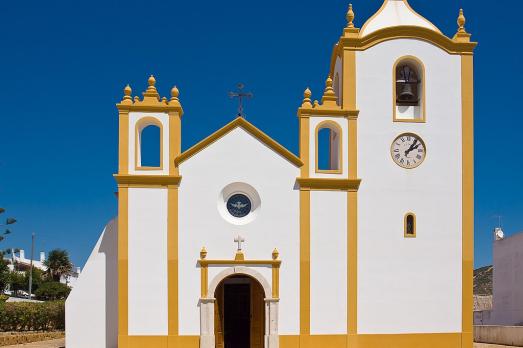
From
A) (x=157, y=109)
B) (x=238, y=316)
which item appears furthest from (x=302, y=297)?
(x=157, y=109)

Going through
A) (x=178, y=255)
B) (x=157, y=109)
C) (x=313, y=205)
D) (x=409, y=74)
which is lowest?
(x=178, y=255)

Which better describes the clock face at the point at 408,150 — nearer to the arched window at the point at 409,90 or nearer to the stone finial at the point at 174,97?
the arched window at the point at 409,90

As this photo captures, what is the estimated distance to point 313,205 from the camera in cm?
1858

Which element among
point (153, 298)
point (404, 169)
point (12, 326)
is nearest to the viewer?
point (153, 298)

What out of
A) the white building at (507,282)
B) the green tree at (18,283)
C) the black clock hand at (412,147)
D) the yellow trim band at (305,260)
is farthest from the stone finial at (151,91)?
the green tree at (18,283)

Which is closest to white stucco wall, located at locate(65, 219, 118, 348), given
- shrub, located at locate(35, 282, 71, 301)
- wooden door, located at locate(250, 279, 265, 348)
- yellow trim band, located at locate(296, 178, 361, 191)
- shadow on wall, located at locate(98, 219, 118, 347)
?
shadow on wall, located at locate(98, 219, 118, 347)

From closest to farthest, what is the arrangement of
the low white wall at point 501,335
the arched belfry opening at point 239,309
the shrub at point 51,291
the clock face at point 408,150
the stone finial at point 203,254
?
the stone finial at point 203,254, the arched belfry opening at point 239,309, the clock face at point 408,150, the low white wall at point 501,335, the shrub at point 51,291

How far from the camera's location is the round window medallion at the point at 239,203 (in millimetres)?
18453

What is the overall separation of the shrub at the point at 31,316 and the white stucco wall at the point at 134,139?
48.7ft

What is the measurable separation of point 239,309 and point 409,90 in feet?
27.6

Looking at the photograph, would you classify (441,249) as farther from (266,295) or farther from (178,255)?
(178,255)

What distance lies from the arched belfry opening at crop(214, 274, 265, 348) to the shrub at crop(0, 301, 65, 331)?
14565mm

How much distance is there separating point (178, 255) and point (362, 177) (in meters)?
5.85

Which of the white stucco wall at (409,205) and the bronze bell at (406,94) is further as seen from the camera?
the bronze bell at (406,94)
